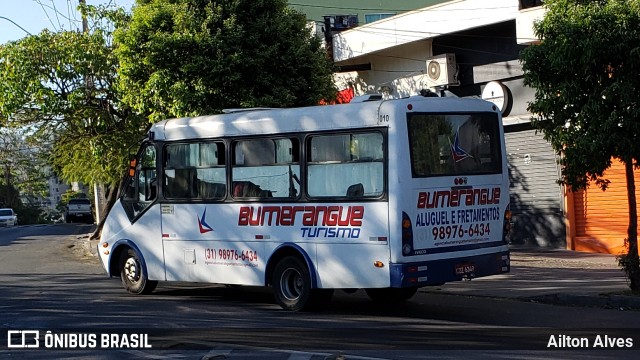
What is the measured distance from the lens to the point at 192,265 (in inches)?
552

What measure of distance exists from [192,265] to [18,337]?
359 centimetres

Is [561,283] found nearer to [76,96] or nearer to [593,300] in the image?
[593,300]

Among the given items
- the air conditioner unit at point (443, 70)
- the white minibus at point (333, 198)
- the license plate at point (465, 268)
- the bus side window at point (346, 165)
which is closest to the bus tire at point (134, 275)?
the white minibus at point (333, 198)

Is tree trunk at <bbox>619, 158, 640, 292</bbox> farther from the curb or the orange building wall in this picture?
the orange building wall

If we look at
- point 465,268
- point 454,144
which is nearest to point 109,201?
point 454,144

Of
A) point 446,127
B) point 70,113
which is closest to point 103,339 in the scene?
point 446,127

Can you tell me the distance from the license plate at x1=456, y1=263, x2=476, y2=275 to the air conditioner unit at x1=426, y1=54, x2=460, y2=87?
35.8 feet

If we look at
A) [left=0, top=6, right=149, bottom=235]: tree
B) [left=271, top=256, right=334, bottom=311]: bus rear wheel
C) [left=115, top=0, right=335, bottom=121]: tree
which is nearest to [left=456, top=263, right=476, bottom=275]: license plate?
[left=271, top=256, right=334, bottom=311]: bus rear wheel

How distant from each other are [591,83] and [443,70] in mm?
10091

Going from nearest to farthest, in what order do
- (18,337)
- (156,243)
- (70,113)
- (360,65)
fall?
(18,337) → (156,243) → (70,113) → (360,65)

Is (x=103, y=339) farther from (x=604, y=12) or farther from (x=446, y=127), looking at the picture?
(x=604, y=12)

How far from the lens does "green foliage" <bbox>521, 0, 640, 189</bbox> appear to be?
11844mm

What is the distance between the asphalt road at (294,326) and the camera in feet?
31.2

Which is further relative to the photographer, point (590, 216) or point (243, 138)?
point (590, 216)
